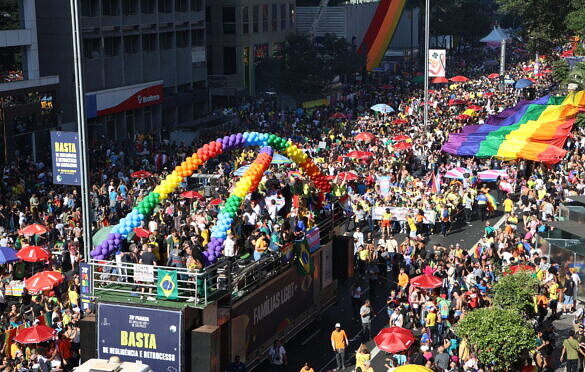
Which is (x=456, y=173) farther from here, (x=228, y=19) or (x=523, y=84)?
(x=228, y=19)

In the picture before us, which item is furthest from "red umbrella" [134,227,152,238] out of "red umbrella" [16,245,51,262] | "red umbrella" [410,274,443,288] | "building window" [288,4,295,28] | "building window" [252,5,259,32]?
"building window" [288,4,295,28]

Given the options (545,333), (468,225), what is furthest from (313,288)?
(468,225)

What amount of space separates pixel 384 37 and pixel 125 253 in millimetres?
73411

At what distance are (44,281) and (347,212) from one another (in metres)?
10.2

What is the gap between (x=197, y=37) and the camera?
248ft

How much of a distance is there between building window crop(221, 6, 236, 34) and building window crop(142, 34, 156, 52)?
14.2 metres

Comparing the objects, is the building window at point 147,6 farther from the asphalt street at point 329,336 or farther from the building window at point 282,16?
the asphalt street at point 329,336

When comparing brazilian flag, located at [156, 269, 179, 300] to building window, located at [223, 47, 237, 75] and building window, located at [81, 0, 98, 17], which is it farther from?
building window, located at [223, 47, 237, 75]

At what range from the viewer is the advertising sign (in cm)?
2294

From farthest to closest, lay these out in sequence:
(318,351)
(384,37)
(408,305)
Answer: (384,37) < (408,305) < (318,351)

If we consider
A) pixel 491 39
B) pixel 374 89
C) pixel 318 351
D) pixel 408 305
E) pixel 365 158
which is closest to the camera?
pixel 318 351

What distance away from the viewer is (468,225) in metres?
41.0

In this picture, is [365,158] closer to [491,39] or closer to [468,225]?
[468,225]

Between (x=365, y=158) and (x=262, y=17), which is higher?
(x=262, y=17)
